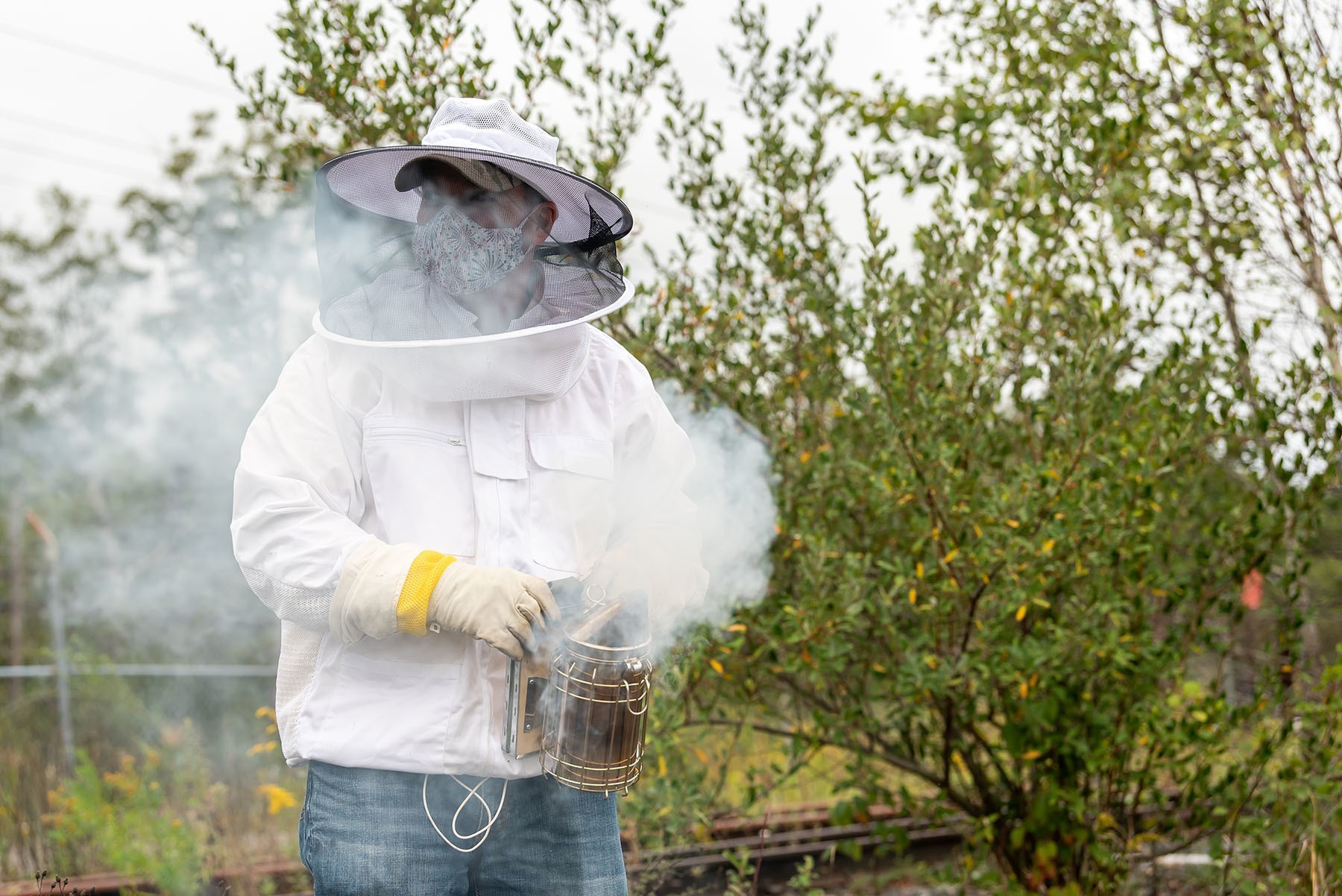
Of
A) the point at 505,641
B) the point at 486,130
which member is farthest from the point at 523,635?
the point at 486,130

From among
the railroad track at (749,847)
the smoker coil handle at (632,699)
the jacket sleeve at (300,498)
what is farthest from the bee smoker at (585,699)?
the railroad track at (749,847)

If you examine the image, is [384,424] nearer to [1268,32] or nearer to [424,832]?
[424,832]

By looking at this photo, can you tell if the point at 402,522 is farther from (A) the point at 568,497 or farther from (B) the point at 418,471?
(A) the point at 568,497

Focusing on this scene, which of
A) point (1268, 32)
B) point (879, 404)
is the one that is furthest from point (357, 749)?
point (1268, 32)

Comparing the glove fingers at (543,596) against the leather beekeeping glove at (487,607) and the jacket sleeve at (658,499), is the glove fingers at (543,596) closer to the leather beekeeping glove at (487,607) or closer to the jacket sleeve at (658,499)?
the leather beekeeping glove at (487,607)

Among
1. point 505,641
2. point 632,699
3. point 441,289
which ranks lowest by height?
point 632,699

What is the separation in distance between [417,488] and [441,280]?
0.37 metres

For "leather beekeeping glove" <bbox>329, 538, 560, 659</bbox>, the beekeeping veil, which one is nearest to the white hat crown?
the beekeeping veil

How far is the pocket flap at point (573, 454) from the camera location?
1859 millimetres

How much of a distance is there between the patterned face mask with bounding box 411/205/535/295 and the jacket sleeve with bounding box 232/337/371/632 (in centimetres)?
27

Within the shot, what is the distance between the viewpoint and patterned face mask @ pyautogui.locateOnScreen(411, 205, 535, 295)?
1.82m

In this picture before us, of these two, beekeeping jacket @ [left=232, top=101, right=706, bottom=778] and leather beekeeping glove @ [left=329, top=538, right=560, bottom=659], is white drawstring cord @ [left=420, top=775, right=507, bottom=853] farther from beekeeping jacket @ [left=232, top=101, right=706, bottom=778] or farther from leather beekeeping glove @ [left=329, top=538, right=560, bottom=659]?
leather beekeeping glove @ [left=329, top=538, right=560, bottom=659]

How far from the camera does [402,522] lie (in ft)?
5.82

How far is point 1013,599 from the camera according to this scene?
2965 millimetres
